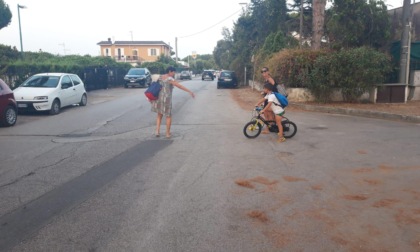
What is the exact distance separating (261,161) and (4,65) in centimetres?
1840

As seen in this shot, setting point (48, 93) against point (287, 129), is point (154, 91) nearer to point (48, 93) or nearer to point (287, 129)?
point (287, 129)

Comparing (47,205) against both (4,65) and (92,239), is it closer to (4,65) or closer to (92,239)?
(92,239)

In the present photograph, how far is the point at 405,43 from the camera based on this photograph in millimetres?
15078

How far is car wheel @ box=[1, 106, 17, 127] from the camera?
37.6 ft

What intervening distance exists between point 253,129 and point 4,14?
35.9 meters

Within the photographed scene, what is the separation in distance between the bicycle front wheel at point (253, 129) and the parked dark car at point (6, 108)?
24.3ft

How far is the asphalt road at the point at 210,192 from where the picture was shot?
3.92m

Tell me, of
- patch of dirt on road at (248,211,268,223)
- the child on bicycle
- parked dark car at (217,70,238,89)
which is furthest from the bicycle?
parked dark car at (217,70,238,89)

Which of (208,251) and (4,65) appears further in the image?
(4,65)

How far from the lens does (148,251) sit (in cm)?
365

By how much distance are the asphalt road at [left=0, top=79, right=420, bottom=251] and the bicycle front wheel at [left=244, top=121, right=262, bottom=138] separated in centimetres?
23

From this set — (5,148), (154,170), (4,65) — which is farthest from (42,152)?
(4,65)

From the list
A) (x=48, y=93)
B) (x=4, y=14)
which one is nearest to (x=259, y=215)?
(x=48, y=93)

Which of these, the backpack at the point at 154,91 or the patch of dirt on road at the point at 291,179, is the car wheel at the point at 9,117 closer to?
the backpack at the point at 154,91
